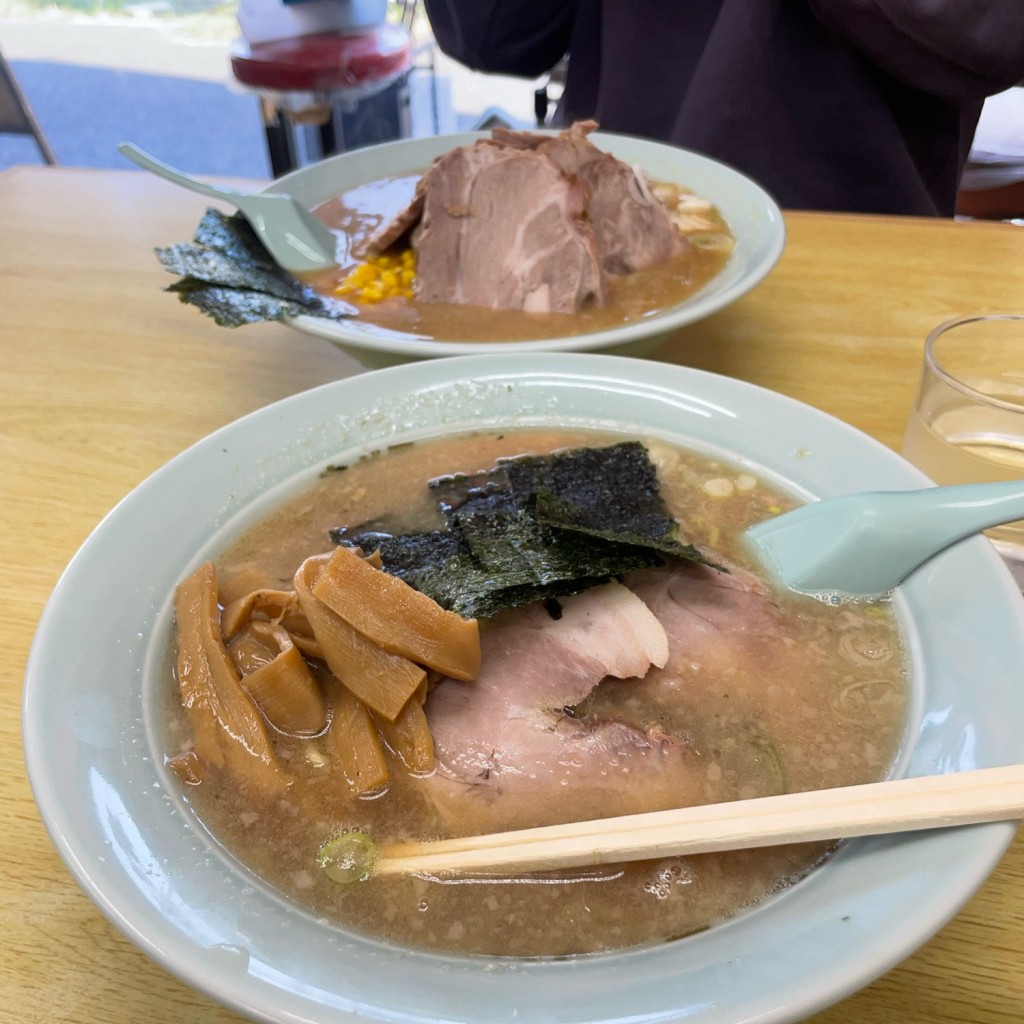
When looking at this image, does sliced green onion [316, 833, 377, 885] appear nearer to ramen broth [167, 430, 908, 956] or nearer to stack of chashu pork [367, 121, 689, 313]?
ramen broth [167, 430, 908, 956]

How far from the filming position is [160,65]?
6910mm

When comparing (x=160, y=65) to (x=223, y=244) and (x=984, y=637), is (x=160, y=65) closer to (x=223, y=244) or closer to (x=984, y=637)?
(x=223, y=244)

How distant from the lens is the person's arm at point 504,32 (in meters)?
2.97

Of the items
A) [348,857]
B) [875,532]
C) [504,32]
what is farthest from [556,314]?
[504,32]

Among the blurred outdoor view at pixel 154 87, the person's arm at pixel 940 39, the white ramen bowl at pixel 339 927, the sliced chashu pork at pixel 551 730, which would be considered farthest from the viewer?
the blurred outdoor view at pixel 154 87

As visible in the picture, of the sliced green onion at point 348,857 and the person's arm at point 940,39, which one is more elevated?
the person's arm at point 940,39

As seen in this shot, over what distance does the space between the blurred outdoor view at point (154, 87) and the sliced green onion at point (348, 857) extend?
494 cm

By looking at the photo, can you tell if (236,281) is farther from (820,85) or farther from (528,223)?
(820,85)

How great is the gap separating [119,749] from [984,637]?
0.87 m

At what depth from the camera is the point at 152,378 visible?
5.62ft

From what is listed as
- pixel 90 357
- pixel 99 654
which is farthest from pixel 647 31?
pixel 99 654

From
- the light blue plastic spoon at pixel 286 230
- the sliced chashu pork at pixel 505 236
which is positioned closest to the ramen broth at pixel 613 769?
the sliced chashu pork at pixel 505 236

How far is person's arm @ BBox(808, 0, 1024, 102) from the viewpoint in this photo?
198cm

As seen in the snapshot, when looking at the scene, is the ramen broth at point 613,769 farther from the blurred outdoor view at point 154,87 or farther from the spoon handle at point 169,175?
the blurred outdoor view at point 154,87
